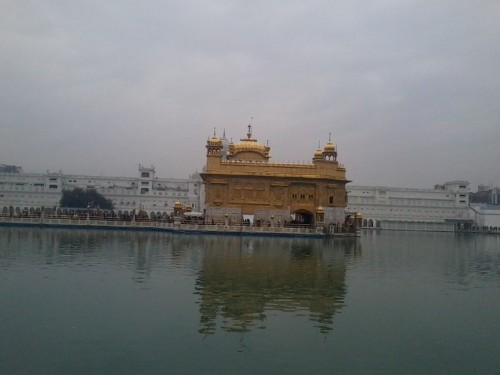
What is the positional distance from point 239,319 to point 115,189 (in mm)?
84500

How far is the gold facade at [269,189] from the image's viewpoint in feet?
148

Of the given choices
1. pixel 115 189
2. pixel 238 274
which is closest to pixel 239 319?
pixel 238 274

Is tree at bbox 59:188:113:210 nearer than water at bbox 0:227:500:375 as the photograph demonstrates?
No

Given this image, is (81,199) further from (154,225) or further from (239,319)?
(239,319)

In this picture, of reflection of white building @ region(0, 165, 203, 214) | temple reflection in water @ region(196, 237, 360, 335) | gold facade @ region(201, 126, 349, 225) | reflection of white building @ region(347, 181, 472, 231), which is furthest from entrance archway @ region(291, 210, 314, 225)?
reflection of white building @ region(347, 181, 472, 231)

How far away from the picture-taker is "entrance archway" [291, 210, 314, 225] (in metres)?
46.0

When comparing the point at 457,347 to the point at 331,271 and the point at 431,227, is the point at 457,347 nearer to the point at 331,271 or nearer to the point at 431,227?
the point at 331,271

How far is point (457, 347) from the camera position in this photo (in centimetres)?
963

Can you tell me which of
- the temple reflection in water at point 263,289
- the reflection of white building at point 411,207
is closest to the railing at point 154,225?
the temple reflection in water at point 263,289

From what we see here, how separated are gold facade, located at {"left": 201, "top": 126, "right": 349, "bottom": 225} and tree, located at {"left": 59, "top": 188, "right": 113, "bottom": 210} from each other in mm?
44863

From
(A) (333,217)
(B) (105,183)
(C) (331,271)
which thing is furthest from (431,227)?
(C) (331,271)

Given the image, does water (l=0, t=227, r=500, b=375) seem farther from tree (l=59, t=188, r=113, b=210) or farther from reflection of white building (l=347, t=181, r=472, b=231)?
reflection of white building (l=347, t=181, r=472, b=231)

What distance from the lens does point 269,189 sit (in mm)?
45188

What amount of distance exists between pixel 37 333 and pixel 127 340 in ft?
6.21
